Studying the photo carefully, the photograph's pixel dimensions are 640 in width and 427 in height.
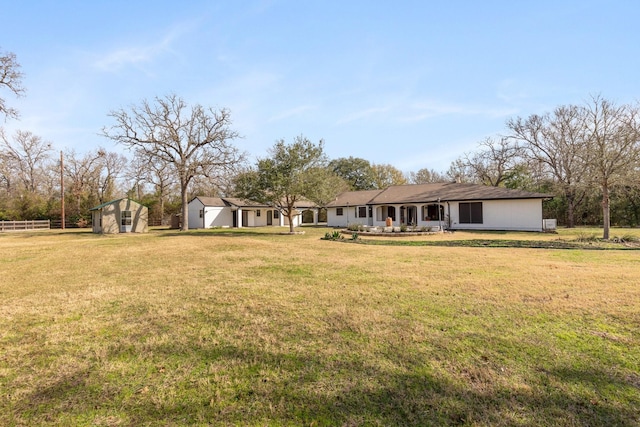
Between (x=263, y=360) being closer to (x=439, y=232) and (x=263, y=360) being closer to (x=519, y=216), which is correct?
(x=439, y=232)

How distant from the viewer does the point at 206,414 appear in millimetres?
2336

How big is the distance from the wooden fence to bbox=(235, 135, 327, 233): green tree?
25293mm

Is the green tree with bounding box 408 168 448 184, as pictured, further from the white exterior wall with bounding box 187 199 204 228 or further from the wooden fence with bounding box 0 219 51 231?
the wooden fence with bounding box 0 219 51 231

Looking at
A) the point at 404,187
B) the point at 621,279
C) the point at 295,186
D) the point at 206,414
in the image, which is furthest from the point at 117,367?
the point at 404,187

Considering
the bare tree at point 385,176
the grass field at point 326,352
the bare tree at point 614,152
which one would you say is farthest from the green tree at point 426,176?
the grass field at point 326,352

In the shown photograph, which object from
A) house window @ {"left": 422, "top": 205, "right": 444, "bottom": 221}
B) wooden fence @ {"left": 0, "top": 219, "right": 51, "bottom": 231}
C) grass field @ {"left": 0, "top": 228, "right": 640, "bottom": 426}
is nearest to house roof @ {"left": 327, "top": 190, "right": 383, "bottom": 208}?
house window @ {"left": 422, "top": 205, "right": 444, "bottom": 221}

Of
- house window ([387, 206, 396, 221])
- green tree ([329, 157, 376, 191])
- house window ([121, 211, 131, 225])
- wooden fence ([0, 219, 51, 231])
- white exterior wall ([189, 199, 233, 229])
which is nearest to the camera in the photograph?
house window ([121, 211, 131, 225])

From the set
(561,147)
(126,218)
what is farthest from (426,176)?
(126,218)

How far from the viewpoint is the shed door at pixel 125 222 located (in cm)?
2680

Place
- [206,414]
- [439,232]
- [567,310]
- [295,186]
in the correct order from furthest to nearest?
1. [295,186]
2. [439,232]
3. [567,310]
4. [206,414]

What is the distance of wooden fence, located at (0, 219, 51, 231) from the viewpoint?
3005 centimetres

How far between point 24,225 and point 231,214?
64.3ft

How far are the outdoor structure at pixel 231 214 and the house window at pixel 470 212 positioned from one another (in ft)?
51.1

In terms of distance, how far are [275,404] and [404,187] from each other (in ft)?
94.2
